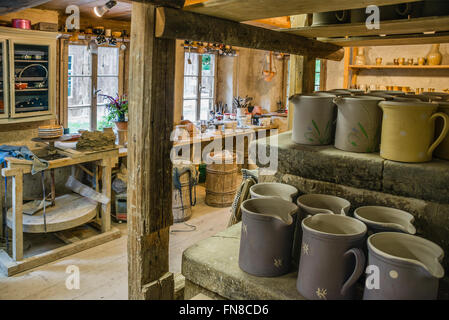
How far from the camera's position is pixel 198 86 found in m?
6.90

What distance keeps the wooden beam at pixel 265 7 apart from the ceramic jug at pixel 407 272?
696 millimetres

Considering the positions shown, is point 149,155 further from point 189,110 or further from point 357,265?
point 189,110

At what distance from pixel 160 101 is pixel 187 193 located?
368cm

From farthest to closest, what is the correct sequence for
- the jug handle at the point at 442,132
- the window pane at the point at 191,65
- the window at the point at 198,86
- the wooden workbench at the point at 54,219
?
the window at the point at 198,86, the window pane at the point at 191,65, the wooden workbench at the point at 54,219, the jug handle at the point at 442,132

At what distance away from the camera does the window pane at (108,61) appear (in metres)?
5.33

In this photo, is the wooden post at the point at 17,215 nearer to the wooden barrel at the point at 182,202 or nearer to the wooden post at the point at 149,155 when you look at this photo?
the wooden barrel at the point at 182,202

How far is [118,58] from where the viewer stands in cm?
547

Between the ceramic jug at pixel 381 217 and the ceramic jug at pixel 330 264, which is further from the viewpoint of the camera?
the ceramic jug at pixel 381 217

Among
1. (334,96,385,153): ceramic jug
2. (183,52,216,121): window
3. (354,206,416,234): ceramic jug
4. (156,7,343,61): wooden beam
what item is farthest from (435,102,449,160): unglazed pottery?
(183,52,216,121): window

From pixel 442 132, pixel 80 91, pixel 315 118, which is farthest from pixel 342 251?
pixel 80 91

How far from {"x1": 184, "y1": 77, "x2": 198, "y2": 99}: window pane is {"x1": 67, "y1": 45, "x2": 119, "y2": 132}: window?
1447mm

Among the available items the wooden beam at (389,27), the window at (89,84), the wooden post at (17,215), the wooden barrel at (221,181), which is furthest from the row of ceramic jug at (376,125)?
the window at (89,84)

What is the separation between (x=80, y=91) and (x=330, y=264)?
15.8 feet
